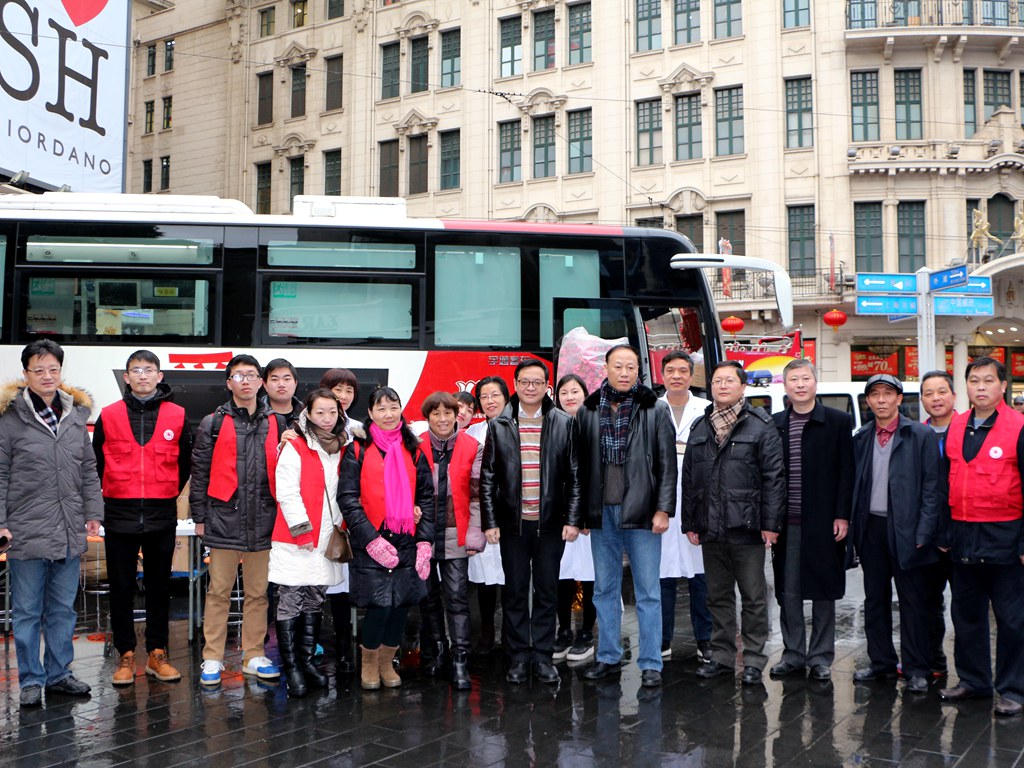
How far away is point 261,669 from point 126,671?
846mm

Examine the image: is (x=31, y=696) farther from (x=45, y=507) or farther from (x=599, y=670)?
(x=599, y=670)

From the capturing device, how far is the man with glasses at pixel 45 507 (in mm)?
5543

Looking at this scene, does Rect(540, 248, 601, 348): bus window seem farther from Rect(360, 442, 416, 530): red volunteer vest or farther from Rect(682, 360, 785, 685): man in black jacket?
Rect(360, 442, 416, 530): red volunteer vest

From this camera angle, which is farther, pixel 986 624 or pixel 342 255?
pixel 342 255

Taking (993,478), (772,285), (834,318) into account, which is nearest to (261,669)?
(993,478)

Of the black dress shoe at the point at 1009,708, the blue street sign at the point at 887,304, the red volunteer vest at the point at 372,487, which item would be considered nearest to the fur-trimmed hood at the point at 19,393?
the red volunteer vest at the point at 372,487

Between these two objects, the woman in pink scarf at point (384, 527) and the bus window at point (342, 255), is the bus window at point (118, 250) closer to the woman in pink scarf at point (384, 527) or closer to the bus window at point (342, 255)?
the bus window at point (342, 255)

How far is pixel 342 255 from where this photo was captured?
10844 mm

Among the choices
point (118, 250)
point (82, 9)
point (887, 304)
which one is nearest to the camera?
point (118, 250)

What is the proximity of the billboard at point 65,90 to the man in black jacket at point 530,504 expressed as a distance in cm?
1442

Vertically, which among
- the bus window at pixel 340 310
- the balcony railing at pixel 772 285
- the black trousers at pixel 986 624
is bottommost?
the black trousers at pixel 986 624

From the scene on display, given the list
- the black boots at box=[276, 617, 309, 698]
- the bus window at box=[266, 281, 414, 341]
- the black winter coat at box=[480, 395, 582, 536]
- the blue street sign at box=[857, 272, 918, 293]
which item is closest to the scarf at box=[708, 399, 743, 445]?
the black winter coat at box=[480, 395, 582, 536]

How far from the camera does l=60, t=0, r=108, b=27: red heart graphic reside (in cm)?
1838

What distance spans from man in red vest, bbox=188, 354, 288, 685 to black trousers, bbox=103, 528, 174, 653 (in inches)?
13.3
